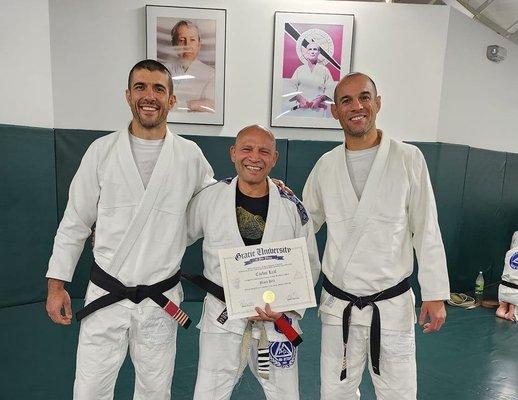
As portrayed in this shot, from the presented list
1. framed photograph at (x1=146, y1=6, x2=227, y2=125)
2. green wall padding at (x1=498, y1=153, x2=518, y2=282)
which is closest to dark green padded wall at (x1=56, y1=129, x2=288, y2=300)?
framed photograph at (x1=146, y1=6, x2=227, y2=125)

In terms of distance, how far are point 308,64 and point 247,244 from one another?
236 centimetres

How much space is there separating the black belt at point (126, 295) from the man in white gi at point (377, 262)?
71 centimetres

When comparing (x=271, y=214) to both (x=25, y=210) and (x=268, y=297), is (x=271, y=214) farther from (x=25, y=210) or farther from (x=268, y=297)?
(x=25, y=210)

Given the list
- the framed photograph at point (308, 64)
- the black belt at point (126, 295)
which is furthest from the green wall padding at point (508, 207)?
the black belt at point (126, 295)

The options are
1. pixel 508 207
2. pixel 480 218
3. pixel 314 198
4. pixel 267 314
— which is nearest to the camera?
pixel 267 314

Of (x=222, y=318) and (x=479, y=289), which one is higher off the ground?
(x=222, y=318)

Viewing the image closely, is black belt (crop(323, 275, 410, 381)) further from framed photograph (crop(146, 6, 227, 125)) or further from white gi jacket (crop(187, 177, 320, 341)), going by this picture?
framed photograph (crop(146, 6, 227, 125))

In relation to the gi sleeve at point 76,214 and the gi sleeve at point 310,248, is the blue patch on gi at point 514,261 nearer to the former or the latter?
the gi sleeve at point 310,248

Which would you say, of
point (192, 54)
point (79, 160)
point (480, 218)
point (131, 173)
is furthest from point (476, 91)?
point (79, 160)

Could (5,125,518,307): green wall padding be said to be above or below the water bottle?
above

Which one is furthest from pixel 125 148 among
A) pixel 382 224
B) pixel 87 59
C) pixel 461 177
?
pixel 461 177

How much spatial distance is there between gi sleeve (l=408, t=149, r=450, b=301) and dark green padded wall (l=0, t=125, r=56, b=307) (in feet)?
9.96

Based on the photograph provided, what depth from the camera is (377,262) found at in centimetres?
Result: 171

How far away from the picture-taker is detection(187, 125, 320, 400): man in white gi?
1631mm
